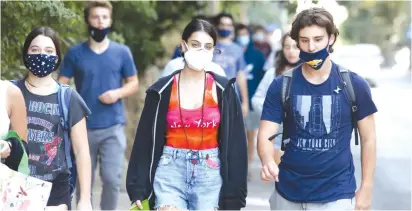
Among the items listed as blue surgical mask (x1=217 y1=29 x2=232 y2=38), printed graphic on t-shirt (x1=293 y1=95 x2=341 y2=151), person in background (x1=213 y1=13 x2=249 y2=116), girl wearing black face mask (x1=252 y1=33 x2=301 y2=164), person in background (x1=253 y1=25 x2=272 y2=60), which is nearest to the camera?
printed graphic on t-shirt (x1=293 y1=95 x2=341 y2=151)

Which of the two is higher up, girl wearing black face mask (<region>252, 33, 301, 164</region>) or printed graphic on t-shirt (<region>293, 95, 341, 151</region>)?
girl wearing black face mask (<region>252, 33, 301, 164</region>)

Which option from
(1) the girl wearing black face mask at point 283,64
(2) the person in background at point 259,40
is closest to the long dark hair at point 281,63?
(1) the girl wearing black face mask at point 283,64

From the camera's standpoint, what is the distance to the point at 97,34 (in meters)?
8.45

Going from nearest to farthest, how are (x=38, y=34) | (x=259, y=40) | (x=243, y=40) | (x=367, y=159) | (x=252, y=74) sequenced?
1. (x=367, y=159)
2. (x=38, y=34)
3. (x=252, y=74)
4. (x=243, y=40)
5. (x=259, y=40)

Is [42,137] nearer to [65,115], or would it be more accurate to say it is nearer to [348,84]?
[65,115]

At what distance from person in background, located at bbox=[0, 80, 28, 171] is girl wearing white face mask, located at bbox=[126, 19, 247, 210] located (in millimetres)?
836

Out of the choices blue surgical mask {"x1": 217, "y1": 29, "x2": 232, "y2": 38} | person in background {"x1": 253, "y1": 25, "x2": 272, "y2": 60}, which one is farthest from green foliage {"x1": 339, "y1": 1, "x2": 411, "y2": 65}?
blue surgical mask {"x1": 217, "y1": 29, "x2": 232, "y2": 38}

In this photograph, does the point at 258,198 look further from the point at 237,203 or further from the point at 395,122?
the point at 395,122

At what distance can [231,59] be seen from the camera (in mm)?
11094

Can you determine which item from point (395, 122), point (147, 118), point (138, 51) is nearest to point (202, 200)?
point (147, 118)

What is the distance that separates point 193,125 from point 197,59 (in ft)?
1.57

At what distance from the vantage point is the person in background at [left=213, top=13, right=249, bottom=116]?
11008mm

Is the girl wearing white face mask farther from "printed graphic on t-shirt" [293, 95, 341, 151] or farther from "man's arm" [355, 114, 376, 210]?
"man's arm" [355, 114, 376, 210]

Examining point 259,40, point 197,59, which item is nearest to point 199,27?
point 197,59
